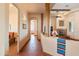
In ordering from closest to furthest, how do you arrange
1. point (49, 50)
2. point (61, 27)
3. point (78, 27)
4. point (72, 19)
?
1. point (49, 50)
2. point (78, 27)
3. point (72, 19)
4. point (61, 27)

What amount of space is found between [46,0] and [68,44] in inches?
108

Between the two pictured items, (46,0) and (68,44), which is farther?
(68,44)

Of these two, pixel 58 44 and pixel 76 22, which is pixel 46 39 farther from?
pixel 76 22

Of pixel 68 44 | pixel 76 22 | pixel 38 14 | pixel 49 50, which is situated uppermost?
pixel 38 14

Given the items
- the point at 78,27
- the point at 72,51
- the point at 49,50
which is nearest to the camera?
the point at 72,51

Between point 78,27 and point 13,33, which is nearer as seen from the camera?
point 78,27

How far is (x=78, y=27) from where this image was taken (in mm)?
9203

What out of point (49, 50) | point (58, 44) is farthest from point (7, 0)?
point (49, 50)

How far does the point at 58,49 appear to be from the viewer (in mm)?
5434

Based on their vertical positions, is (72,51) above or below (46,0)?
below

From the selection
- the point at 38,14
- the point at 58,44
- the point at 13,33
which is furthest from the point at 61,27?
the point at 58,44

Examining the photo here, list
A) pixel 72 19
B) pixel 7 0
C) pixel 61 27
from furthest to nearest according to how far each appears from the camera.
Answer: pixel 61 27
pixel 72 19
pixel 7 0

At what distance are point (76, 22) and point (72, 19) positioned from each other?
814mm

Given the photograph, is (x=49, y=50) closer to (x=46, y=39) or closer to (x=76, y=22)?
(x=46, y=39)
